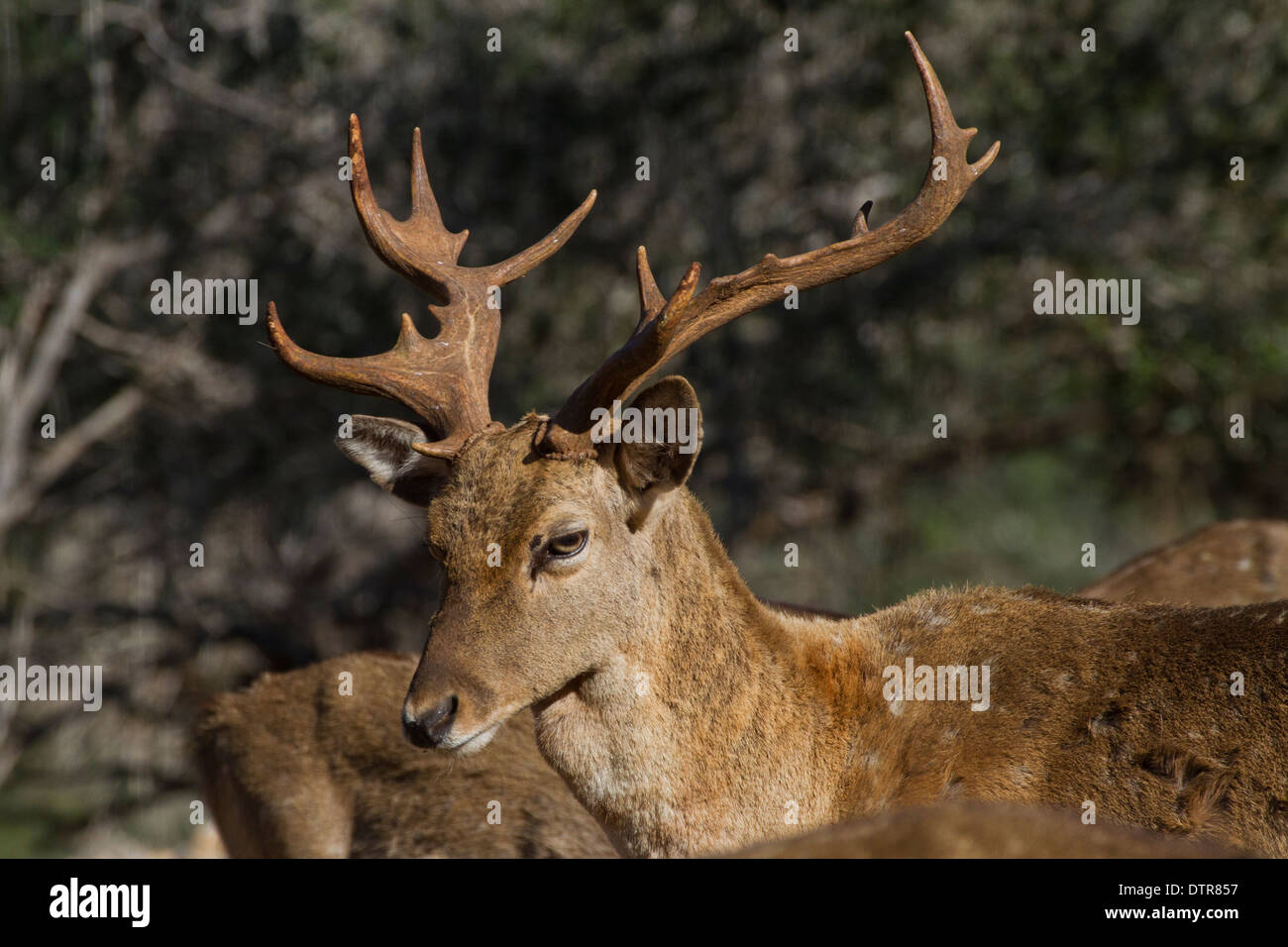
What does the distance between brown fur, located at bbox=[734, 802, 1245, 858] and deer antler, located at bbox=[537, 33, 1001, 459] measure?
7.23 feet

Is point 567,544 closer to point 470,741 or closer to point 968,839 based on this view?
point 470,741

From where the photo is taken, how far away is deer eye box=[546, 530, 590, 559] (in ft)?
14.2

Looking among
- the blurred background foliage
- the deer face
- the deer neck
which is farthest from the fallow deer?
the blurred background foliage

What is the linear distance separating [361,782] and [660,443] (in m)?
2.47

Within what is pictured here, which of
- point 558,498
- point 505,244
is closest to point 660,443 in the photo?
point 558,498

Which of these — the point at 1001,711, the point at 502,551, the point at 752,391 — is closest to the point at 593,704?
the point at 502,551

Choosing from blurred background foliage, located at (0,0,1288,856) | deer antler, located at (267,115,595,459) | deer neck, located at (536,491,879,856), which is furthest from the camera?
blurred background foliage, located at (0,0,1288,856)

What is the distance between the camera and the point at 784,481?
12.1 meters

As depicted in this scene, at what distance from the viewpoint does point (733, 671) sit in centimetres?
441

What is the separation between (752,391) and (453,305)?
6165 millimetres

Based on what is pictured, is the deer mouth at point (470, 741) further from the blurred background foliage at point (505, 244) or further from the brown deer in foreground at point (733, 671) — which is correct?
the blurred background foliage at point (505, 244)

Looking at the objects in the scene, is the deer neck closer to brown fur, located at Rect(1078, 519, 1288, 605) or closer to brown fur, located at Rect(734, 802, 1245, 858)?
brown fur, located at Rect(734, 802, 1245, 858)

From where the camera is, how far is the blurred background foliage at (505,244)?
1085 centimetres
